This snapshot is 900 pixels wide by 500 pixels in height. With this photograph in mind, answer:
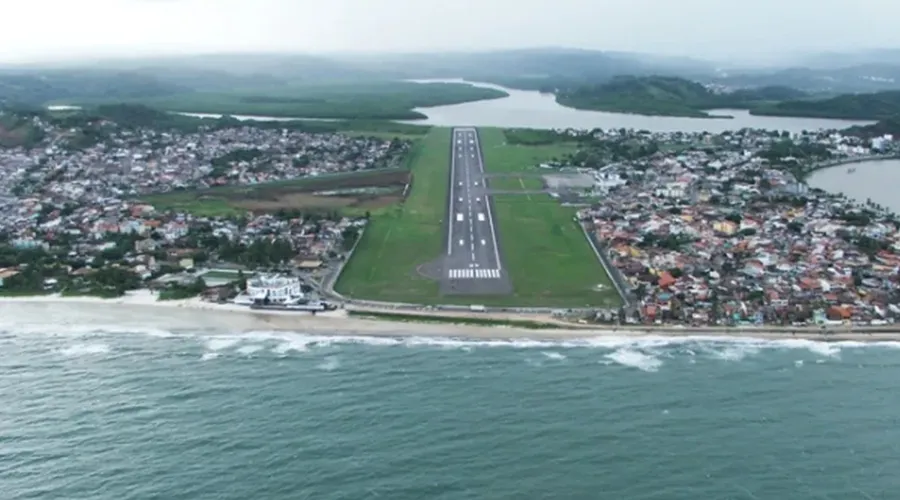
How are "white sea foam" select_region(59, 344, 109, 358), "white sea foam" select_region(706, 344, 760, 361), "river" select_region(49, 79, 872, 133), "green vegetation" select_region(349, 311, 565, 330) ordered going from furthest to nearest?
"river" select_region(49, 79, 872, 133) < "green vegetation" select_region(349, 311, 565, 330) < "white sea foam" select_region(59, 344, 109, 358) < "white sea foam" select_region(706, 344, 760, 361)

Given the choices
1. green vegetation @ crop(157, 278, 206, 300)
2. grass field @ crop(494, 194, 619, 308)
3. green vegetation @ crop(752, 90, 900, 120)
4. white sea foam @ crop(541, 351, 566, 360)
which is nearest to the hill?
green vegetation @ crop(752, 90, 900, 120)

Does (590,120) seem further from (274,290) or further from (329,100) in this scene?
(274,290)

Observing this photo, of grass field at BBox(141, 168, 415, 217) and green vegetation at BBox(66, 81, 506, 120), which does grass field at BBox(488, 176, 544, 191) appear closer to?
grass field at BBox(141, 168, 415, 217)

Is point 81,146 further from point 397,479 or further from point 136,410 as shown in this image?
point 397,479

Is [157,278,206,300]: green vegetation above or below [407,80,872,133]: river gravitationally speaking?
below

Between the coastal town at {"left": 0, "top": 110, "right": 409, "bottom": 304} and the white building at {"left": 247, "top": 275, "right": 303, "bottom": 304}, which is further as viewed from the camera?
the coastal town at {"left": 0, "top": 110, "right": 409, "bottom": 304}

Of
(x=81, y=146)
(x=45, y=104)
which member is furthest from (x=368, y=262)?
(x=45, y=104)

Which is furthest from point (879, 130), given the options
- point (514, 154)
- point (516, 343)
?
point (516, 343)
